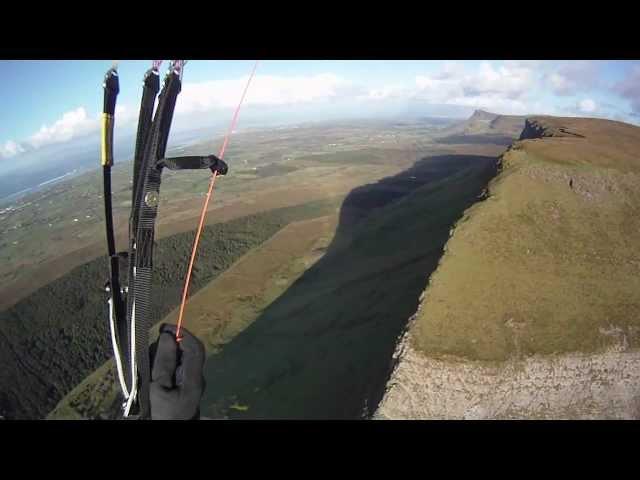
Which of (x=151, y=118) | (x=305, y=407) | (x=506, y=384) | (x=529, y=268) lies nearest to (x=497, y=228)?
(x=529, y=268)

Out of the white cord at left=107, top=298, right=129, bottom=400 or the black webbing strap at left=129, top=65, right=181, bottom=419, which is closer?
the black webbing strap at left=129, top=65, right=181, bottom=419

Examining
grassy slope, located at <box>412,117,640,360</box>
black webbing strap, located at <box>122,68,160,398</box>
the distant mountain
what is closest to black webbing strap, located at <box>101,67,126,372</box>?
black webbing strap, located at <box>122,68,160,398</box>

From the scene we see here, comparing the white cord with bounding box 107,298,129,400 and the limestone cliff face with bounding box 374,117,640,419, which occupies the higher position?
the white cord with bounding box 107,298,129,400

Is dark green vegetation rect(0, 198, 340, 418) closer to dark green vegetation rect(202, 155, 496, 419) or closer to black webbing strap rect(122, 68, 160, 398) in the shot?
dark green vegetation rect(202, 155, 496, 419)

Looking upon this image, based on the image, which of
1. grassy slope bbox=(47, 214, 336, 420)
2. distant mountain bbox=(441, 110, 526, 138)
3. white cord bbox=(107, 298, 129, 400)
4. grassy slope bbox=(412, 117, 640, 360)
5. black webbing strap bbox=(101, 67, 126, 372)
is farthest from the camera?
distant mountain bbox=(441, 110, 526, 138)

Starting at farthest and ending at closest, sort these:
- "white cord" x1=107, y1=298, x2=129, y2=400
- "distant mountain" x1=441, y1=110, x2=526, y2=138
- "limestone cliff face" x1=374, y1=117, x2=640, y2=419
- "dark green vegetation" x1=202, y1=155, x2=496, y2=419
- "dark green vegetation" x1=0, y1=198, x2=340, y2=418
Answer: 1. "distant mountain" x1=441, y1=110, x2=526, y2=138
2. "dark green vegetation" x1=0, y1=198, x2=340, y2=418
3. "dark green vegetation" x1=202, y1=155, x2=496, y2=419
4. "limestone cliff face" x1=374, y1=117, x2=640, y2=419
5. "white cord" x1=107, y1=298, x2=129, y2=400

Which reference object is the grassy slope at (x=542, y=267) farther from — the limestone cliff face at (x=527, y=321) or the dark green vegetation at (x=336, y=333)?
the dark green vegetation at (x=336, y=333)
